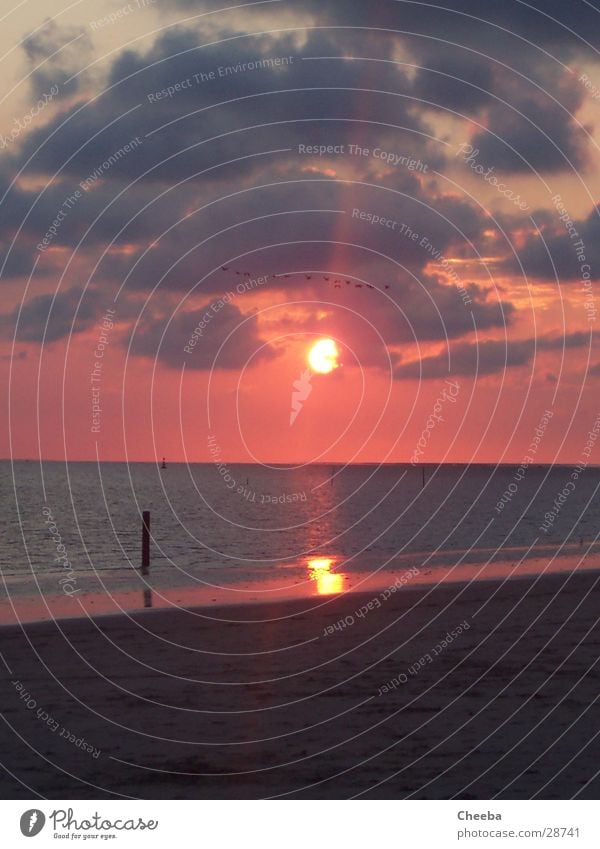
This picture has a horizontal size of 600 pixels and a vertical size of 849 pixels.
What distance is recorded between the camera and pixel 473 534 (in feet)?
221

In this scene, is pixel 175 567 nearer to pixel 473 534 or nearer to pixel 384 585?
pixel 384 585

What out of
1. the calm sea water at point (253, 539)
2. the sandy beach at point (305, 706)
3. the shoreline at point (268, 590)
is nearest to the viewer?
the sandy beach at point (305, 706)

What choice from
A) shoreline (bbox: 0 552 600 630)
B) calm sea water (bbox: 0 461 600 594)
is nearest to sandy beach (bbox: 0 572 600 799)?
shoreline (bbox: 0 552 600 630)

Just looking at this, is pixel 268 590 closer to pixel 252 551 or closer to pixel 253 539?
pixel 252 551

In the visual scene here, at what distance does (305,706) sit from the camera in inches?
577

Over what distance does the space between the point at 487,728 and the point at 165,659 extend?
751 cm

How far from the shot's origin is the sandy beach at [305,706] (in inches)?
435

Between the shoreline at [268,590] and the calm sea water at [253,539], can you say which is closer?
the shoreline at [268,590]

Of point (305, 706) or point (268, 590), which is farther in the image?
point (268, 590)

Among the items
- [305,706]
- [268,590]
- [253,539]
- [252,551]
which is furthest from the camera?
[253,539]

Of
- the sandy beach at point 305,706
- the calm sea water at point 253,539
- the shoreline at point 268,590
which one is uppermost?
the calm sea water at point 253,539

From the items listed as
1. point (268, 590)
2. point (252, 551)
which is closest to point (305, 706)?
point (268, 590)

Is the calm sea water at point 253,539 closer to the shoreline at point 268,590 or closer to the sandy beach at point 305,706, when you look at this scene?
the shoreline at point 268,590

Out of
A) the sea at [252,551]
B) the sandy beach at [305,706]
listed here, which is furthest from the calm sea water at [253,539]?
the sandy beach at [305,706]
